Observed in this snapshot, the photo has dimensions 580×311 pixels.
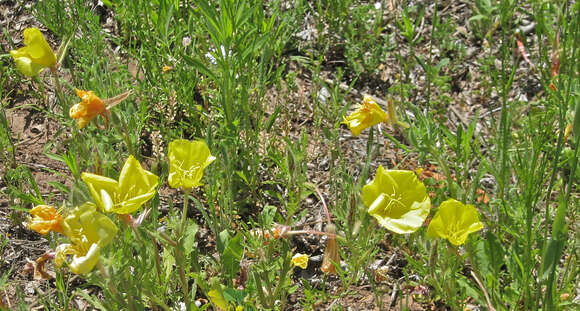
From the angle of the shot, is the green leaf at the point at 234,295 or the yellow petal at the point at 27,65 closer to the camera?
the green leaf at the point at 234,295

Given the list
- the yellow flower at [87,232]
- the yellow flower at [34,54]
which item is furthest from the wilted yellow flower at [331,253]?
the yellow flower at [34,54]

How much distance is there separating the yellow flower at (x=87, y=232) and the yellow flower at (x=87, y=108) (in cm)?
47

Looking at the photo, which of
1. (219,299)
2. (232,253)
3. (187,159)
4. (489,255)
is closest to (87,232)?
(187,159)

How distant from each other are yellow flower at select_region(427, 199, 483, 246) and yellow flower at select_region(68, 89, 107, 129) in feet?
4.14

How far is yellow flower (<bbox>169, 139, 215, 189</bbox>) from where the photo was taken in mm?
2123

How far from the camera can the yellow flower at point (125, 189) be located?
73.4 inches

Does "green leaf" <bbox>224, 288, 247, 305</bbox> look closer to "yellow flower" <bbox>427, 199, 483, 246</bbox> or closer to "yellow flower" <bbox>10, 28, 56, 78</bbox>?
"yellow flower" <bbox>427, 199, 483, 246</bbox>

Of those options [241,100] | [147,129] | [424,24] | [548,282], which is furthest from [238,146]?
[424,24]

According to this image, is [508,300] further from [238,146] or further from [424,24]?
[424,24]

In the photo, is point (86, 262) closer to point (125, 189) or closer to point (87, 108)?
point (125, 189)

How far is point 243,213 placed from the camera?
303cm

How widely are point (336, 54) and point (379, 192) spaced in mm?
2025

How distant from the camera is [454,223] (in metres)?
2.13

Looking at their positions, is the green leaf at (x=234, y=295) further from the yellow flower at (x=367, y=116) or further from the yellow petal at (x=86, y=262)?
the yellow flower at (x=367, y=116)
